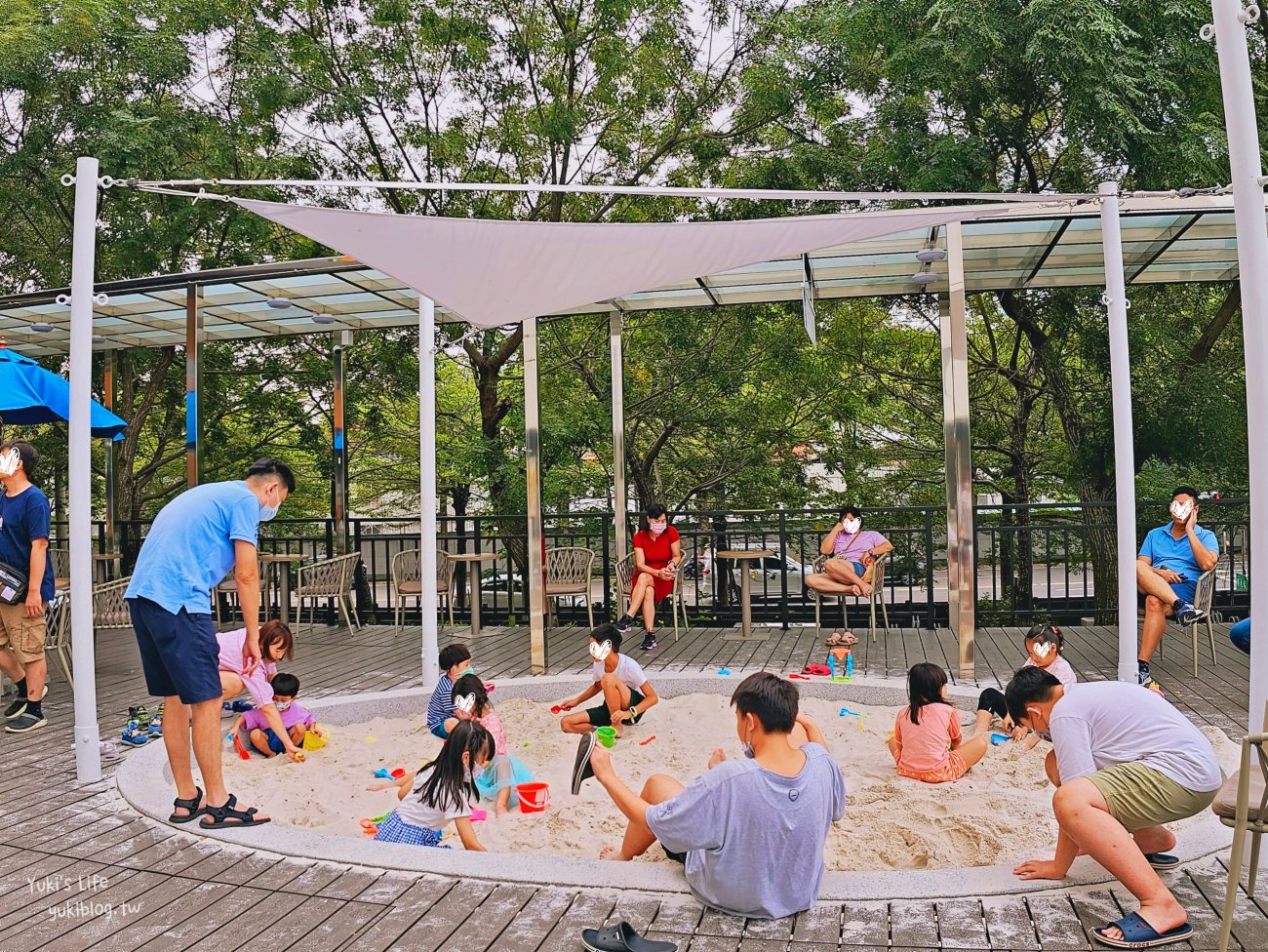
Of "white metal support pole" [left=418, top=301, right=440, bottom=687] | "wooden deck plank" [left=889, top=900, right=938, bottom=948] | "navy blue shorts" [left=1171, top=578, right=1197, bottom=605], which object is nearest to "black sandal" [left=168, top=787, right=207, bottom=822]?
"white metal support pole" [left=418, top=301, right=440, bottom=687]

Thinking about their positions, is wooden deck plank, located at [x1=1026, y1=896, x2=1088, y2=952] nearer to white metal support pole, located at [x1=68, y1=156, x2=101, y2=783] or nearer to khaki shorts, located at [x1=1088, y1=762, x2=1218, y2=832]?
khaki shorts, located at [x1=1088, y1=762, x2=1218, y2=832]

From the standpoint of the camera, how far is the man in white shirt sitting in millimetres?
2418

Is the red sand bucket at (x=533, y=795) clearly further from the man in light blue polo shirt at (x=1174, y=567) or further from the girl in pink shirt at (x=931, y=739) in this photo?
the man in light blue polo shirt at (x=1174, y=567)

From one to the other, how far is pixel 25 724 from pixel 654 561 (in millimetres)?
4309

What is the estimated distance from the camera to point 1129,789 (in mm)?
2598

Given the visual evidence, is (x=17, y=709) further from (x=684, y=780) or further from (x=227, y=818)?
(x=684, y=780)

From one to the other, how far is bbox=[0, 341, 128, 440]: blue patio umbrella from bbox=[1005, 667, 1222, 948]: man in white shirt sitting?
5.63 metres

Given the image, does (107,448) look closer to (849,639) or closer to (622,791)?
(849,639)

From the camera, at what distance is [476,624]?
8203 mm

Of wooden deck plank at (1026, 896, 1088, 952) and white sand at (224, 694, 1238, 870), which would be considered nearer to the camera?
wooden deck plank at (1026, 896, 1088, 952)

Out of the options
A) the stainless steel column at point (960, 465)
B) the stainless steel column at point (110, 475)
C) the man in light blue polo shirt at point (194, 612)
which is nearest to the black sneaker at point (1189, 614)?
the stainless steel column at point (960, 465)

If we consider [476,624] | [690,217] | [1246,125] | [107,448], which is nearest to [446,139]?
[690,217]

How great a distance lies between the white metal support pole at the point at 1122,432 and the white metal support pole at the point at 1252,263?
6.07 ft

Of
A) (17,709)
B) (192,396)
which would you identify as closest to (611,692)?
(17,709)
